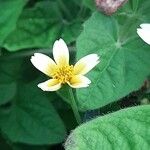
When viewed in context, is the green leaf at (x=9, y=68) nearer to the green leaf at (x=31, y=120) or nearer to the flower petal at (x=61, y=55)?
the green leaf at (x=31, y=120)

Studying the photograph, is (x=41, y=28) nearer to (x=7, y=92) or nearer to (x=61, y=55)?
(x=7, y=92)

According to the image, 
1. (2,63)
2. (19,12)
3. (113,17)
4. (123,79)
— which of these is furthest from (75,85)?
(2,63)

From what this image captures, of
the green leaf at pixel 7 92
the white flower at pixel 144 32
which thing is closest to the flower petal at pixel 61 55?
the white flower at pixel 144 32

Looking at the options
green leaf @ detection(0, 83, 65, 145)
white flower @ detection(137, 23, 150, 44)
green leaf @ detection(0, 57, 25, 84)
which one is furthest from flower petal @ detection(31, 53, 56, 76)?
green leaf @ detection(0, 57, 25, 84)

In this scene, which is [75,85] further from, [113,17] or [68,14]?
[68,14]

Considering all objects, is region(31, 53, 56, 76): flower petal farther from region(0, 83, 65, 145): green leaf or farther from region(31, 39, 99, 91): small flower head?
region(0, 83, 65, 145): green leaf

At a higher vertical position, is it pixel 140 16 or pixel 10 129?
pixel 140 16

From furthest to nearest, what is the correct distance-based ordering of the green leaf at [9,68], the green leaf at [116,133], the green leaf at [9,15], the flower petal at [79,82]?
the green leaf at [9,68] → the green leaf at [9,15] → the flower petal at [79,82] → the green leaf at [116,133]
